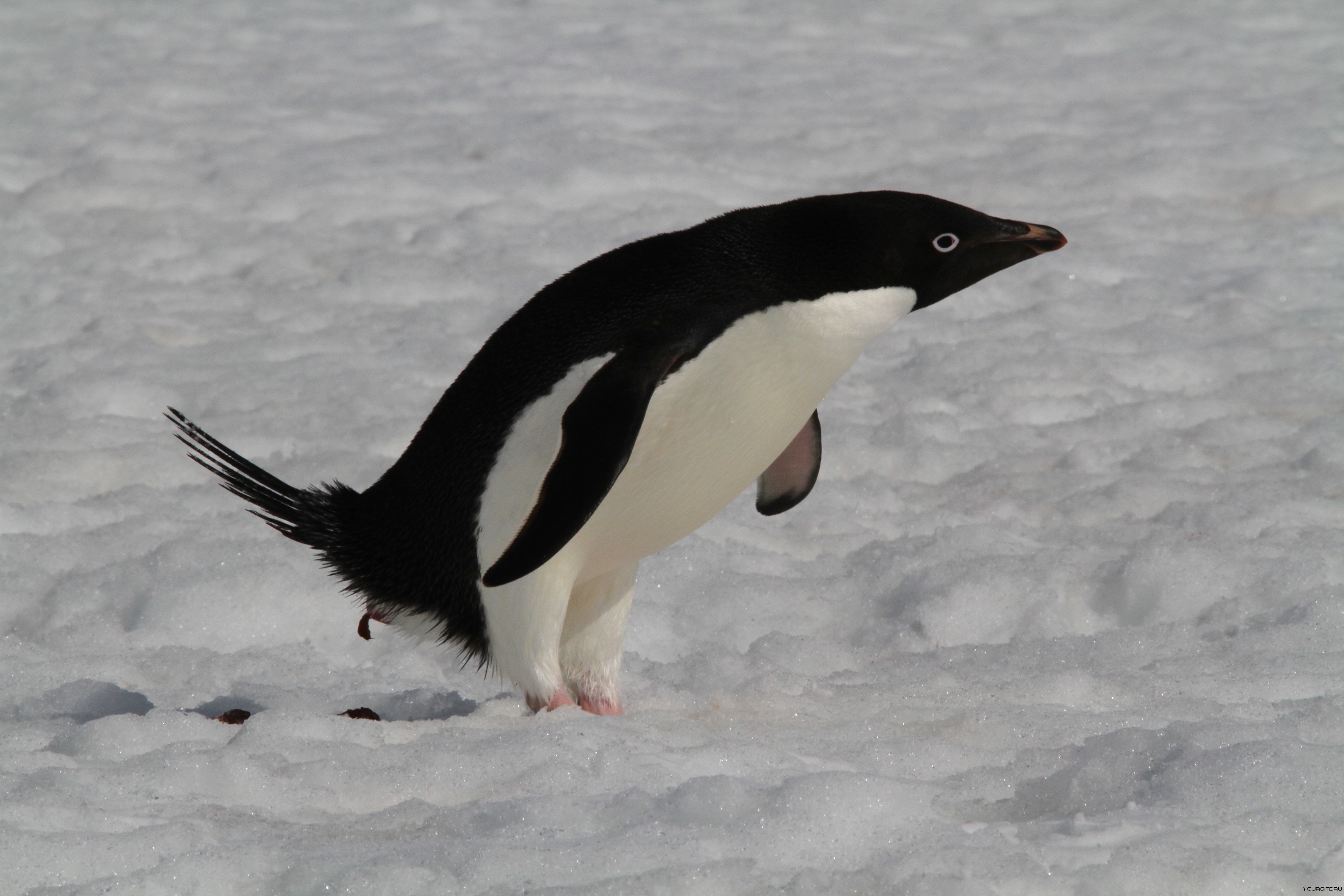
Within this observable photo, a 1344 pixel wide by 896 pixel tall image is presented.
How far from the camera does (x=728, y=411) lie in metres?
2.19

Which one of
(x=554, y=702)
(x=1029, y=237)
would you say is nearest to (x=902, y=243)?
(x=1029, y=237)

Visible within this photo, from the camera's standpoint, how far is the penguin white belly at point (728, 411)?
216cm

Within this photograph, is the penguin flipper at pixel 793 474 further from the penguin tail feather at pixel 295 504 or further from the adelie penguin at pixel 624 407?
the penguin tail feather at pixel 295 504

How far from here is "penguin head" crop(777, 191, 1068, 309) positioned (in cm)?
222

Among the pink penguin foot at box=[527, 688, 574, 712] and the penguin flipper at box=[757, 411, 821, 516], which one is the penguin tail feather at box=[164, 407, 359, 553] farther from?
the penguin flipper at box=[757, 411, 821, 516]

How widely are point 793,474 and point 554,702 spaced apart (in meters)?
0.76

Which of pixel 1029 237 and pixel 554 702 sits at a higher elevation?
pixel 1029 237

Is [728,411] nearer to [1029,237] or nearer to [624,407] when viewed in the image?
[624,407]

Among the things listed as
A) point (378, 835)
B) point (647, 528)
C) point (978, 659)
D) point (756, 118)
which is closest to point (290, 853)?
point (378, 835)

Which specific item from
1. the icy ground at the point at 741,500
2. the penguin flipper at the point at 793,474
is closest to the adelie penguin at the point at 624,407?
the icy ground at the point at 741,500

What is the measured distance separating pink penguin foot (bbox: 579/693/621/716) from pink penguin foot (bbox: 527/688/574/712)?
95 mm

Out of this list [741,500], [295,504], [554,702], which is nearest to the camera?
[554,702]

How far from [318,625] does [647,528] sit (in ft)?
3.53

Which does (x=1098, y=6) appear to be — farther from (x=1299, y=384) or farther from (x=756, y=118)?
(x=1299, y=384)
